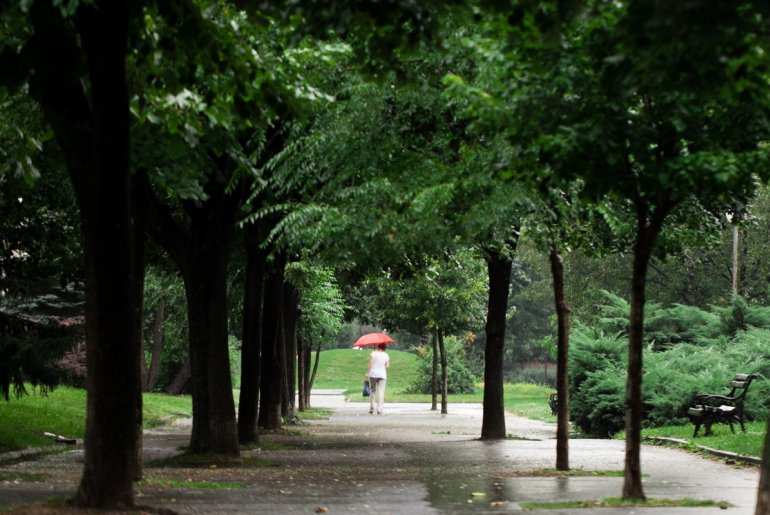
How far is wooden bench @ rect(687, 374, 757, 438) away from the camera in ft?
73.8

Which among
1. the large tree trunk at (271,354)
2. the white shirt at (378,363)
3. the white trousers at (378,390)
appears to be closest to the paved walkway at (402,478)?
the large tree trunk at (271,354)

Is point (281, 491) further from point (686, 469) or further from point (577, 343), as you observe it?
point (577, 343)

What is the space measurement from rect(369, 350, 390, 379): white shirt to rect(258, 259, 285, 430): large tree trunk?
9.43 metres

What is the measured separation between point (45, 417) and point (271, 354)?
18.9 ft

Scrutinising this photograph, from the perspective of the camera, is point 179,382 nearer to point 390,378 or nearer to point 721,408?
point 390,378

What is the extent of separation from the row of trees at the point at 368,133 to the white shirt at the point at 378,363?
16.4 meters

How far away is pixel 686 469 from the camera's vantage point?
16.1 metres

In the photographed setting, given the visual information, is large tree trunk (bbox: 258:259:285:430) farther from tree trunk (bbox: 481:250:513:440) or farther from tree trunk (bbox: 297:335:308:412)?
tree trunk (bbox: 297:335:308:412)

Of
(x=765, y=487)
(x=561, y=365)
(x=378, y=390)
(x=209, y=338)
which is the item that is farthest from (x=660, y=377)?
(x=765, y=487)

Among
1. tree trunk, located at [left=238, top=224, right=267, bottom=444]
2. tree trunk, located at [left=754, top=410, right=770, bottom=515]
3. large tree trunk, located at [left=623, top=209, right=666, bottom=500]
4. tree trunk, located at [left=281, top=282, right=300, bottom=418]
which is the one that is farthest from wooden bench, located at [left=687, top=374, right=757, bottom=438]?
tree trunk, located at [left=754, top=410, right=770, bottom=515]

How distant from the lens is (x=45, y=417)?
26875 millimetres

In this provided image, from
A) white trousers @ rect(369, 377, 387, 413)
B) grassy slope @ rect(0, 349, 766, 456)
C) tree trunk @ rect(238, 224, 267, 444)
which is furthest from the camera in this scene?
white trousers @ rect(369, 377, 387, 413)

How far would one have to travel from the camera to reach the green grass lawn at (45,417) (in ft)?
72.4

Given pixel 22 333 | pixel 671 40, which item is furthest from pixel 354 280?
pixel 671 40
